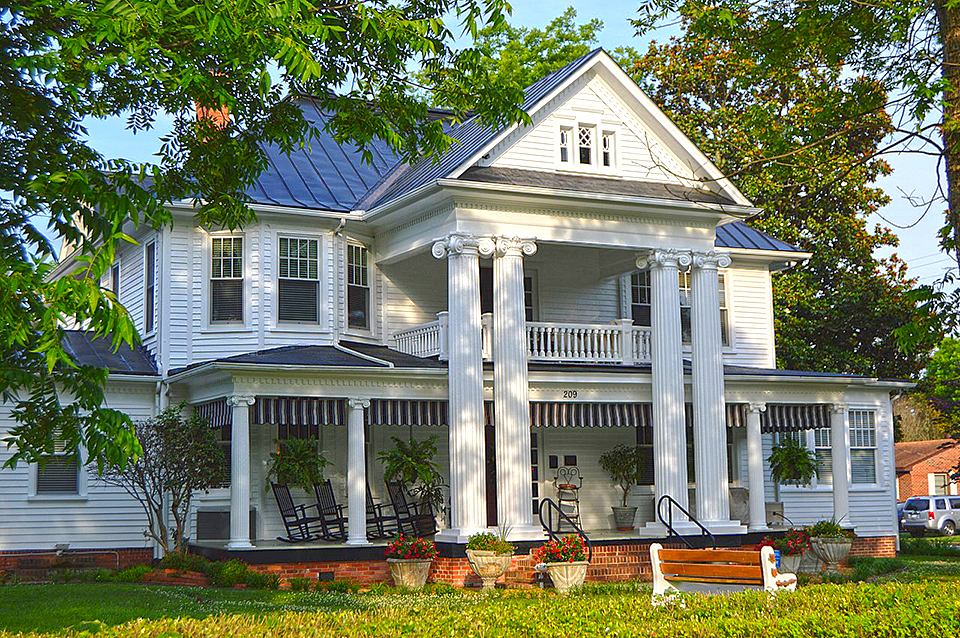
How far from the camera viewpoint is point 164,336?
73.4 feet

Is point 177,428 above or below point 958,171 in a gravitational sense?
below

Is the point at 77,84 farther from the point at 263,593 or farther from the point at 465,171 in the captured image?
the point at 465,171

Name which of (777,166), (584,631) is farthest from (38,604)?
(777,166)

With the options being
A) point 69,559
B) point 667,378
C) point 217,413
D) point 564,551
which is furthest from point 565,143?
point 69,559

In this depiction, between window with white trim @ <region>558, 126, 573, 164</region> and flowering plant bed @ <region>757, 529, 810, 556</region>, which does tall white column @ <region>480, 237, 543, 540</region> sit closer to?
window with white trim @ <region>558, 126, 573, 164</region>

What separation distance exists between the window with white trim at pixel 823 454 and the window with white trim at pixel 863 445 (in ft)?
1.92

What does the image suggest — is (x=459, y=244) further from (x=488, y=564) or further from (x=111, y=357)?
(x=111, y=357)

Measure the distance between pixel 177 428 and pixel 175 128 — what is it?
9425 millimetres

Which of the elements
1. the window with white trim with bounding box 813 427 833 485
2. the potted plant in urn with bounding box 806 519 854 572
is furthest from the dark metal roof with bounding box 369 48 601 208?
the window with white trim with bounding box 813 427 833 485

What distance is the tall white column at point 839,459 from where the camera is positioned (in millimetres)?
25102

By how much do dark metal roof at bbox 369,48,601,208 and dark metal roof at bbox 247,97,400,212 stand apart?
0.89m

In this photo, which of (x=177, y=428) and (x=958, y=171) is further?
(x=177, y=428)

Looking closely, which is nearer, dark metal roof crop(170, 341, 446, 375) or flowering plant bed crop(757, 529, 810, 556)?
dark metal roof crop(170, 341, 446, 375)

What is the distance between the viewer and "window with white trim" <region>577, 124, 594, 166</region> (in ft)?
74.7
